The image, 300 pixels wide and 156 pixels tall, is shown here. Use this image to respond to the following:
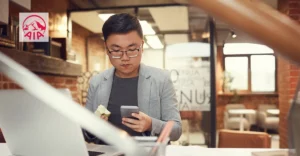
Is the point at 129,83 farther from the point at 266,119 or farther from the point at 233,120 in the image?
the point at 266,119

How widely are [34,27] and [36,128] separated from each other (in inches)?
123

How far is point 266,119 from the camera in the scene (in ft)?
31.2

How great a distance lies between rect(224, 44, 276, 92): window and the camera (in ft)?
36.0

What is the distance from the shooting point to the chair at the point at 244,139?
82.4 inches

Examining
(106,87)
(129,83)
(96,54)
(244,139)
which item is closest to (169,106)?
(129,83)

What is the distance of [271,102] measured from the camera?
1070cm

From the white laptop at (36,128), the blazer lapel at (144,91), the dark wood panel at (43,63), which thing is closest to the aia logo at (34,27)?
the dark wood panel at (43,63)

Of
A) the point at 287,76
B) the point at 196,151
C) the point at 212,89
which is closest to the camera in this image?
the point at 196,151

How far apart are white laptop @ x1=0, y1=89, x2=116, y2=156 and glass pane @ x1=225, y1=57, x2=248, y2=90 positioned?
1048cm

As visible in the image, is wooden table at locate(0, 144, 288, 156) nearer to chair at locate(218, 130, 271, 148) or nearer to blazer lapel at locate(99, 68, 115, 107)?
blazer lapel at locate(99, 68, 115, 107)

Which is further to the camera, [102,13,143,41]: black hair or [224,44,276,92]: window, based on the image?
[224,44,276,92]: window

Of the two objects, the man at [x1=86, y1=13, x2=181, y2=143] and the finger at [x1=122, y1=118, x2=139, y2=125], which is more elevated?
the man at [x1=86, y1=13, x2=181, y2=143]

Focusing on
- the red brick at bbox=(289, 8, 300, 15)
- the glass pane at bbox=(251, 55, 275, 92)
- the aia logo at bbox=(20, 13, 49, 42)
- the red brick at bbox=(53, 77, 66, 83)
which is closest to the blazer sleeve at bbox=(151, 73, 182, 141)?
the aia logo at bbox=(20, 13, 49, 42)

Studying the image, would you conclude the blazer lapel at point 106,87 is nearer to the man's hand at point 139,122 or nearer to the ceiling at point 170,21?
the man's hand at point 139,122
